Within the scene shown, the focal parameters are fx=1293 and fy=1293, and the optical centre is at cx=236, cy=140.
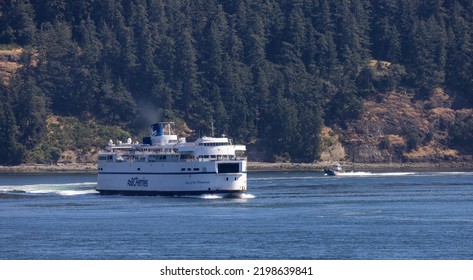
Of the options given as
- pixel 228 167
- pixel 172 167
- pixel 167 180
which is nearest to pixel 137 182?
pixel 167 180

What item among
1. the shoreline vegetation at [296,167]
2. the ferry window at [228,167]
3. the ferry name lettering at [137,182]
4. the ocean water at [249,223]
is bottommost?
the ocean water at [249,223]

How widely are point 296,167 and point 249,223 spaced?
9853 cm

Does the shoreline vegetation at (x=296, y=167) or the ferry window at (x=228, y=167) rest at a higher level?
the ferry window at (x=228, y=167)

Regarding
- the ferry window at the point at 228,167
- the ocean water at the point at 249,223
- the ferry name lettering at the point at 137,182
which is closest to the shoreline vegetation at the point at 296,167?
the ocean water at the point at 249,223

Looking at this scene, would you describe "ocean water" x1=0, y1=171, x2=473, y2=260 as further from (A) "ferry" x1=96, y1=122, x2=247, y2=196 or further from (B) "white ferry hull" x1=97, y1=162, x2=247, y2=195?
(A) "ferry" x1=96, y1=122, x2=247, y2=196

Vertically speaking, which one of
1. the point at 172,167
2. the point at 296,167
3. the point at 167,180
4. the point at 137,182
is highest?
the point at 172,167

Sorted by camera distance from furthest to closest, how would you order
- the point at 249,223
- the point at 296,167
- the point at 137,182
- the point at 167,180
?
the point at 296,167 → the point at 137,182 → the point at 167,180 → the point at 249,223

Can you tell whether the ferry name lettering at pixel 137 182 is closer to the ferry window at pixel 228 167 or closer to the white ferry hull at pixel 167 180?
the white ferry hull at pixel 167 180

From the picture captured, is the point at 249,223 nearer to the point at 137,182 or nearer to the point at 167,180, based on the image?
the point at 167,180

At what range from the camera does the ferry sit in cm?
11825

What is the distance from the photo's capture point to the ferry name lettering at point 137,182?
12519cm

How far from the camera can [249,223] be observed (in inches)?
3743

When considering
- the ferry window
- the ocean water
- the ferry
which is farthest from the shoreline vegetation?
the ferry window

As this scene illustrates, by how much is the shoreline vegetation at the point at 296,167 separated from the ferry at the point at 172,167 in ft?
196
